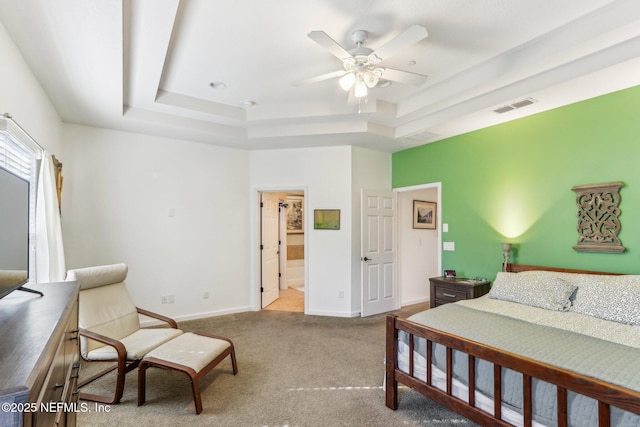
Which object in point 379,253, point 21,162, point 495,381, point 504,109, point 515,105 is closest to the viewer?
point 495,381

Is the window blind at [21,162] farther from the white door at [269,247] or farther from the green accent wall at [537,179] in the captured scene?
the green accent wall at [537,179]

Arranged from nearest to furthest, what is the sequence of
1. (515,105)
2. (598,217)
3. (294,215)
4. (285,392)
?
(285,392) → (598,217) → (515,105) → (294,215)

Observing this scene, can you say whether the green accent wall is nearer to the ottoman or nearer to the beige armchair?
the ottoman

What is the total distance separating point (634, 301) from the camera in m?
2.25

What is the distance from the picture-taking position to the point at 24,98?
2.44 m

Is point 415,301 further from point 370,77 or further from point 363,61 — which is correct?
point 363,61

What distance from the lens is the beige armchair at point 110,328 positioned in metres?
2.41

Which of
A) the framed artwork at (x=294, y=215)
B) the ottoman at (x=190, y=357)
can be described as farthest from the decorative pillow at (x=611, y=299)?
the framed artwork at (x=294, y=215)

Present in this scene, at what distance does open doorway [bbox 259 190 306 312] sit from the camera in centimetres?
519

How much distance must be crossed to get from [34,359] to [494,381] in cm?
203

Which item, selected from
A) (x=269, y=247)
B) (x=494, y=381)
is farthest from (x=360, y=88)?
(x=269, y=247)

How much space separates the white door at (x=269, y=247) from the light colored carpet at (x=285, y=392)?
4.81 feet

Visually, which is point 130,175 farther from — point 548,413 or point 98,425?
point 548,413

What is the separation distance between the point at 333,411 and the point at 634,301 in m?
2.32
